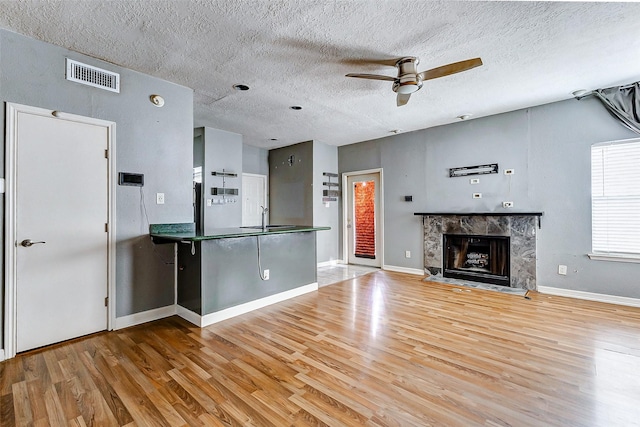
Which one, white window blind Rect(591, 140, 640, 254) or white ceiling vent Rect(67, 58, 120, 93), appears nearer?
white ceiling vent Rect(67, 58, 120, 93)

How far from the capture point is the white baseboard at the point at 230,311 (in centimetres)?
302

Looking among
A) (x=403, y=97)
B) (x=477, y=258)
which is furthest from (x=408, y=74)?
(x=477, y=258)

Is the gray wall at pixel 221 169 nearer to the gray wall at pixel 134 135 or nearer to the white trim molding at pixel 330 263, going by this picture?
the gray wall at pixel 134 135

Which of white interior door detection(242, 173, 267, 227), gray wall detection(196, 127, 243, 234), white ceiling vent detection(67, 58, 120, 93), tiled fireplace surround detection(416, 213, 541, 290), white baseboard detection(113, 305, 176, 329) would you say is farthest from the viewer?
white interior door detection(242, 173, 267, 227)

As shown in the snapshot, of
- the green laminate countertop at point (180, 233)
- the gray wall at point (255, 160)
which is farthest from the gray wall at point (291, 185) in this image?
the green laminate countertop at point (180, 233)

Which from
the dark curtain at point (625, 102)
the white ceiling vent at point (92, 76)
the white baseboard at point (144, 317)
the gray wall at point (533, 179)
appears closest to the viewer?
the white ceiling vent at point (92, 76)

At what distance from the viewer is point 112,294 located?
289cm

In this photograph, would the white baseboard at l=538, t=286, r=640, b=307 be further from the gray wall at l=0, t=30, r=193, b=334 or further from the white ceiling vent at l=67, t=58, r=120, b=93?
the white ceiling vent at l=67, t=58, r=120, b=93

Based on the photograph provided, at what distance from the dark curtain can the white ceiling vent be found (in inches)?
220

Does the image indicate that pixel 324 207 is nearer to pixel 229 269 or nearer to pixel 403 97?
pixel 229 269

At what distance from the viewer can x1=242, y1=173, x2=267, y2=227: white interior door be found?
Result: 6172 millimetres

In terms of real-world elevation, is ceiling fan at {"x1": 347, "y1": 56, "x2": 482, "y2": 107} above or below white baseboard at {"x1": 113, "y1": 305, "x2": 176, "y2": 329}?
above

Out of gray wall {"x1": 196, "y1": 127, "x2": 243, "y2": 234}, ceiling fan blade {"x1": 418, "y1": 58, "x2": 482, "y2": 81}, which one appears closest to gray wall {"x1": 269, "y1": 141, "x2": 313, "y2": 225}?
gray wall {"x1": 196, "y1": 127, "x2": 243, "y2": 234}

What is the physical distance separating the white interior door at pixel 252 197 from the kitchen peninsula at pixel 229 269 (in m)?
2.41
